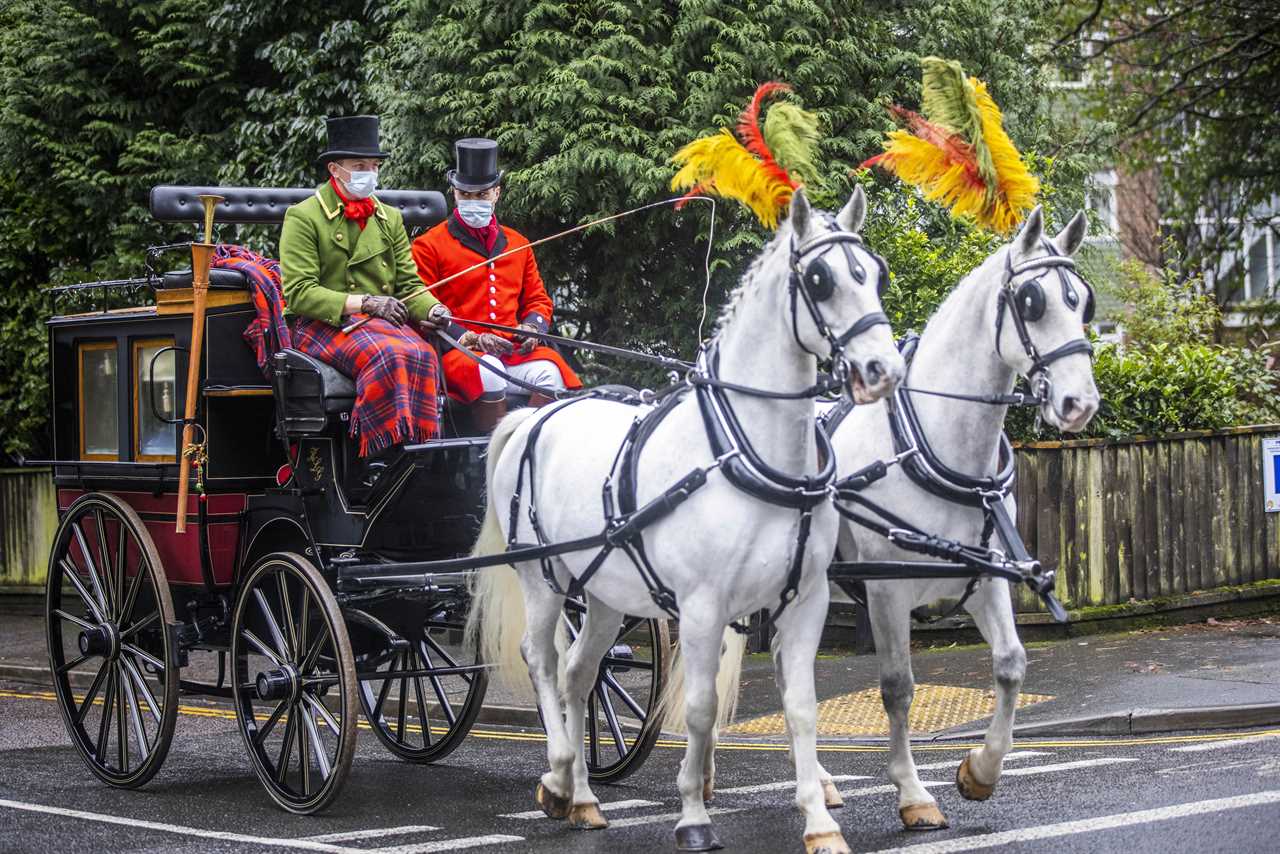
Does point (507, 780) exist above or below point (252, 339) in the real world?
below

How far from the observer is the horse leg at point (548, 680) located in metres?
7.21

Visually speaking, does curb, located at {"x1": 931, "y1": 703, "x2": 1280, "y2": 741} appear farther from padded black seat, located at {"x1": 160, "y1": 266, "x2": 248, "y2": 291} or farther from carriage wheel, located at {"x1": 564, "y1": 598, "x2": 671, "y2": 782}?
padded black seat, located at {"x1": 160, "y1": 266, "x2": 248, "y2": 291}

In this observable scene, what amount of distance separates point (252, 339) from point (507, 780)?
100 inches

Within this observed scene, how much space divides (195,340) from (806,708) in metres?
3.63

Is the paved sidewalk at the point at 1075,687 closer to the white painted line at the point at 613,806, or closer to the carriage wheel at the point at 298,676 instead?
the white painted line at the point at 613,806

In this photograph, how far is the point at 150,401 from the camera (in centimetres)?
881

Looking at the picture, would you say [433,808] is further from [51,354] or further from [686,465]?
[51,354]

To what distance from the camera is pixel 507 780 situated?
8422mm

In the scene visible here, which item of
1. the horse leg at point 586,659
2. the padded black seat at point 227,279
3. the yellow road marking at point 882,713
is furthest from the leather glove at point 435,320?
the yellow road marking at point 882,713

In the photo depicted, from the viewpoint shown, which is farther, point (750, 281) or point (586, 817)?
point (586, 817)

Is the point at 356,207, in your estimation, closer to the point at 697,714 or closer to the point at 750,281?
the point at 750,281

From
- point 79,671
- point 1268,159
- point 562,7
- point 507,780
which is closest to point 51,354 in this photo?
point 507,780

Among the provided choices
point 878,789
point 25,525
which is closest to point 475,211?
point 878,789

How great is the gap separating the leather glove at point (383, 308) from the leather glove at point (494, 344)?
41 centimetres
